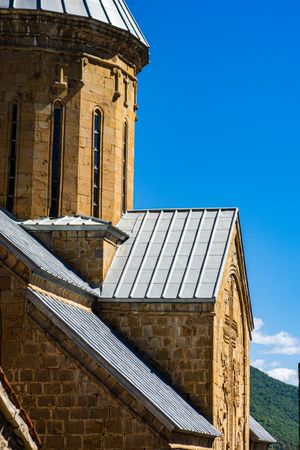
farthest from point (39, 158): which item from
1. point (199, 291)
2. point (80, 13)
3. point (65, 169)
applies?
point (199, 291)

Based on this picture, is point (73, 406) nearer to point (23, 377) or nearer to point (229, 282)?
point (23, 377)

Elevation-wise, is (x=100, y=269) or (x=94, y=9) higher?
(x=94, y=9)

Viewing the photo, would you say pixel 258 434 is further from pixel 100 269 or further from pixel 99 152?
pixel 99 152

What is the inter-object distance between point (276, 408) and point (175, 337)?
55455 millimetres

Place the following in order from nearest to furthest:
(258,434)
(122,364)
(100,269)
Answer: (122,364)
(100,269)
(258,434)

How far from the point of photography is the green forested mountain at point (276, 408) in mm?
66537

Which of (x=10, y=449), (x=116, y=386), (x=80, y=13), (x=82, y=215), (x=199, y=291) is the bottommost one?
(x=10, y=449)

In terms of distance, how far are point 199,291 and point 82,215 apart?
3561mm

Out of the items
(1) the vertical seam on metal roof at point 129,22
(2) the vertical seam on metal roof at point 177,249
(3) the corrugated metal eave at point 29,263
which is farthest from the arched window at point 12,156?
(3) the corrugated metal eave at point 29,263

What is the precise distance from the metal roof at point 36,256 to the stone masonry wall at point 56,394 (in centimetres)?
51

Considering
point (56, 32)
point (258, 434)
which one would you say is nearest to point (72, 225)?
point (56, 32)

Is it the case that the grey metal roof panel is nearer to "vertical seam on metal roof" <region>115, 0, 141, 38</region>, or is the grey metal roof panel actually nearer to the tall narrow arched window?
the tall narrow arched window

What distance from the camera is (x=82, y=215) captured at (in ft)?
74.2

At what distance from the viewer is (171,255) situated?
869 inches
